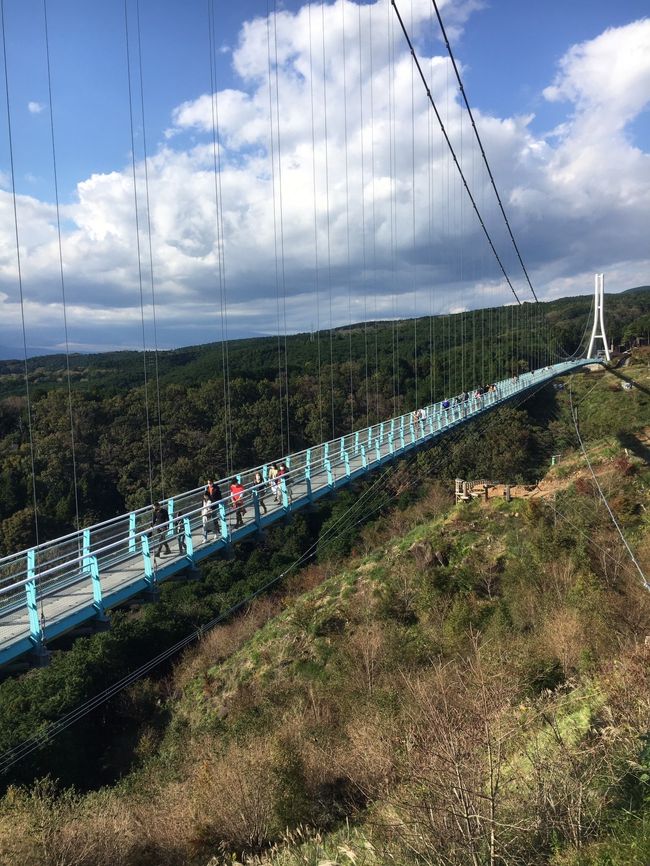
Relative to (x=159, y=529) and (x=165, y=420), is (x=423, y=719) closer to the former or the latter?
(x=159, y=529)

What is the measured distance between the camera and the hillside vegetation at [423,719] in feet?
14.2

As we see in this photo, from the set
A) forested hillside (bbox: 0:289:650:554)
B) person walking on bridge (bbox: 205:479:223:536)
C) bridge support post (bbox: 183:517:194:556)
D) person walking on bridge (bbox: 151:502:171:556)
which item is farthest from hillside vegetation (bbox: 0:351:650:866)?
forested hillside (bbox: 0:289:650:554)

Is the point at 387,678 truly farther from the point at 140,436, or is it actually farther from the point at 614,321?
the point at 614,321

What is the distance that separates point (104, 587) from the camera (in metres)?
7.84

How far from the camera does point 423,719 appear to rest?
8.87 metres

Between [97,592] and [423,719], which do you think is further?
[423,719]

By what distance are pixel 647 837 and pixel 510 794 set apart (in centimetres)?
119

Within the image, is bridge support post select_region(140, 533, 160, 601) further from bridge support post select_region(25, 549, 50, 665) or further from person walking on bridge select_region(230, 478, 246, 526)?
person walking on bridge select_region(230, 478, 246, 526)

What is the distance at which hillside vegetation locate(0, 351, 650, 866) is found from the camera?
4.32m

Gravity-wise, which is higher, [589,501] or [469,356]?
[469,356]

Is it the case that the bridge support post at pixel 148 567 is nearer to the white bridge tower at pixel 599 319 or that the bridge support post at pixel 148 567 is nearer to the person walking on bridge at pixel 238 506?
the person walking on bridge at pixel 238 506

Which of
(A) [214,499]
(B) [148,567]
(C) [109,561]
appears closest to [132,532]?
(C) [109,561]

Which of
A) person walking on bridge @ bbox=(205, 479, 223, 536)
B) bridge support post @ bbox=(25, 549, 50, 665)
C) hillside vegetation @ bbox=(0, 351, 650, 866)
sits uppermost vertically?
person walking on bridge @ bbox=(205, 479, 223, 536)

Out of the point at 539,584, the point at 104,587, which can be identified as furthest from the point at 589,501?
the point at 104,587
